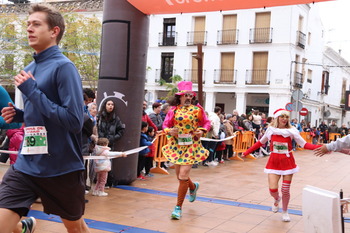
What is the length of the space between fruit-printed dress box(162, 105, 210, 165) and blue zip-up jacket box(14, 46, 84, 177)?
11.1 ft

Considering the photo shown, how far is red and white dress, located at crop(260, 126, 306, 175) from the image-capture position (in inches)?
255

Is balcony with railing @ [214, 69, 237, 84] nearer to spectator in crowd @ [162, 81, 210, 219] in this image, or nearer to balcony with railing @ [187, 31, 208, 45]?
balcony with railing @ [187, 31, 208, 45]

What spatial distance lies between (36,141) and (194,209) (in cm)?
419

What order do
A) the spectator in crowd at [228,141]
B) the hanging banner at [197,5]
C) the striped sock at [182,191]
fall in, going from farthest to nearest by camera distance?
1. the spectator in crowd at [228,141]
2. the hanging banner at [197,5]
3. the striped sock at [182,191]

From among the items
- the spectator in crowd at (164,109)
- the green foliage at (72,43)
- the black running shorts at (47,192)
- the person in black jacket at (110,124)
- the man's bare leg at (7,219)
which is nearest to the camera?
the man's bare leg at (7,219)

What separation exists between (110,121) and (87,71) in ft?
78.5

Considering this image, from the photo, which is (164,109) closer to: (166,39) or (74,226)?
(74,226)

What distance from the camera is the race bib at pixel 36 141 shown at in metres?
2.97

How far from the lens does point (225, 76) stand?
33688 millimetres

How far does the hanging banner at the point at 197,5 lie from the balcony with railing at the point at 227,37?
26.1 metres

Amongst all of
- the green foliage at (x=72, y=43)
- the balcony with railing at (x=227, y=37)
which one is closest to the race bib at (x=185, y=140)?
the green foliage at (x=72, y=43)

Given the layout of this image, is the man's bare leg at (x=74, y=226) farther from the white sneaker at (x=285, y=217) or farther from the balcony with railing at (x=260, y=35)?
the balcony with railing at (x=260, y=35)

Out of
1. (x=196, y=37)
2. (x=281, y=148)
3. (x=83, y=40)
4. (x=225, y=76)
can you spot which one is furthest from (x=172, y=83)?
(x=281, y=148)

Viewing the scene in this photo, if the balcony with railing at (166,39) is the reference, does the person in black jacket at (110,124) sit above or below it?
below
